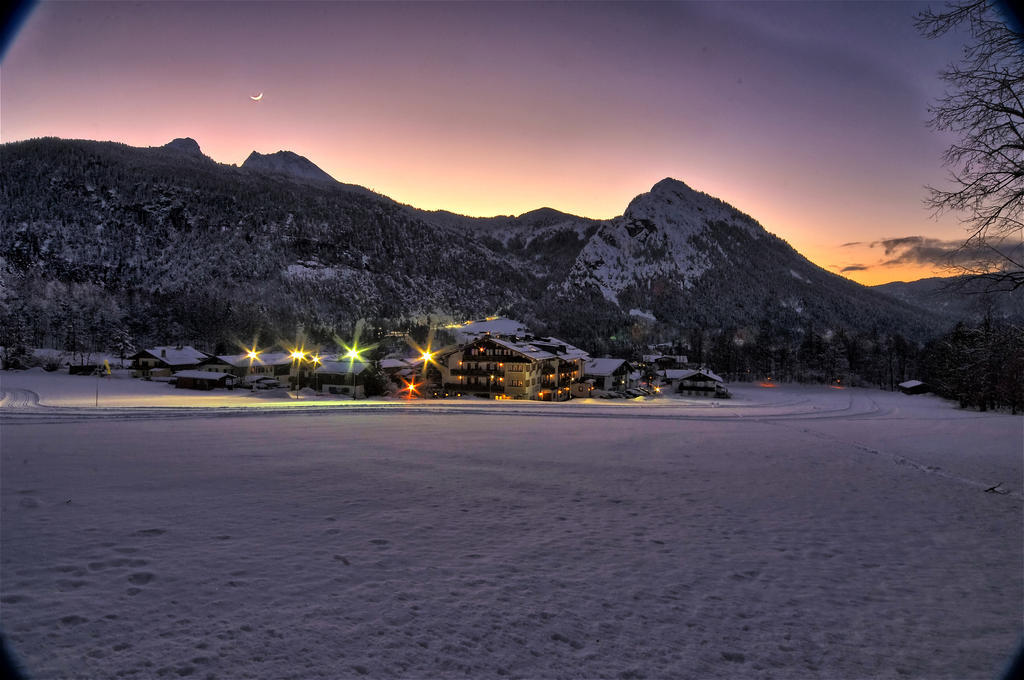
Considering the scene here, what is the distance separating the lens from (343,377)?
58562mm

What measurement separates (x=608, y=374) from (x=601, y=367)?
2.14 metres

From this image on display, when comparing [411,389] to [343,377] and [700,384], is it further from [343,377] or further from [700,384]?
[700,384]

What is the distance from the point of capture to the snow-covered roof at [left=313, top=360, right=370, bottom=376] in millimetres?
57416

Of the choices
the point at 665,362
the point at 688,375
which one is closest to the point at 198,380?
the point at 688,375

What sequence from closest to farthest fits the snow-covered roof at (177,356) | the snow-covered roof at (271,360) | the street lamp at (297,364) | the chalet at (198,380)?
the street lamp at (297,364) → the chalet at (198,380) → the snow-covered roof at (177,356) → the snow-covered roof at (271,360)

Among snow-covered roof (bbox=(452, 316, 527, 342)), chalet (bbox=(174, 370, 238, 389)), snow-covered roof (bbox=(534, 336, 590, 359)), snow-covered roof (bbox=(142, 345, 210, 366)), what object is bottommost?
chalet (bbox=(174, 370, 238, 389))

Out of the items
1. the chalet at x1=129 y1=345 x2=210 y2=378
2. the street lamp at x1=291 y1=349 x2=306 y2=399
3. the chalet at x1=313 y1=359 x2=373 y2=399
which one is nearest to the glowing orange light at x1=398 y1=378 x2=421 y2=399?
the chalet at x1=313 y1=359 x2=373 y2=399

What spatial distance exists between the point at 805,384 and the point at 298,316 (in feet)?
500

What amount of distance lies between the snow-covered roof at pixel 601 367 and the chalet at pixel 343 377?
36.2m

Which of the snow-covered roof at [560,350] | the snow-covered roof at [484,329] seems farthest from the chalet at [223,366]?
the snow-covered roof at [484,329]

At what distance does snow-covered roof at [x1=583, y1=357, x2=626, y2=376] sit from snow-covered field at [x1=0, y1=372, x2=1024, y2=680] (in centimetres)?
6348

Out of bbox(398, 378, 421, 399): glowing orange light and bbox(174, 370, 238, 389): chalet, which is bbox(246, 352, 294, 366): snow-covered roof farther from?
bbox(398, 378, 421, 399): glowing orange light

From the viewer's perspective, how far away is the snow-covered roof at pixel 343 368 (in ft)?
188

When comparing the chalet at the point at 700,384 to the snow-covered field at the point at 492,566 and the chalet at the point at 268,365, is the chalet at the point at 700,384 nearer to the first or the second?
the chalet at the point at 268,365
